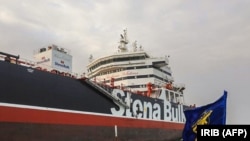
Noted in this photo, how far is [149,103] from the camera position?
2486cm

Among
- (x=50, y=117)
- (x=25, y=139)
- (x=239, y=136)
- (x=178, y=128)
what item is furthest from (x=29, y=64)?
(x=178, y=128)

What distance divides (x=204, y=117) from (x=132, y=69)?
26.9 metres

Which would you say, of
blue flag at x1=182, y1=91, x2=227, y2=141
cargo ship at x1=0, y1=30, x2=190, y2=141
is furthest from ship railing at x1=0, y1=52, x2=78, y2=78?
blue flag at x1=182, y1=91, x2=227, y2=141

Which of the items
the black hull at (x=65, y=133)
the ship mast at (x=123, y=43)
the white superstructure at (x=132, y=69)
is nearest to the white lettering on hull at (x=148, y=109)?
the black hull at (x=65, y=133)

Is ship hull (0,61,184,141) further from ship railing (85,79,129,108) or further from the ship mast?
the ship mast

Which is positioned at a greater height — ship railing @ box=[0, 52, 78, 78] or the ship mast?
the ship mast

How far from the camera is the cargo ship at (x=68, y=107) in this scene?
14086 millimetres

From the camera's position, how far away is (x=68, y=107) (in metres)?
16.8

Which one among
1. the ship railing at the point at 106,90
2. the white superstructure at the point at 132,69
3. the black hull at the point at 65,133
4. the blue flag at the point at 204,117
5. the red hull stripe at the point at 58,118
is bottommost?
the black hull at the point at 65,133

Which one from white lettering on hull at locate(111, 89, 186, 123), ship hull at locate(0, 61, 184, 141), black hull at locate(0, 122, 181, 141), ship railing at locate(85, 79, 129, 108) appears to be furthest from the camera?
white lettering on hull at locate(111, 89, 186, 123)

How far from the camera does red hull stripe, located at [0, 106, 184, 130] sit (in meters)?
13.7

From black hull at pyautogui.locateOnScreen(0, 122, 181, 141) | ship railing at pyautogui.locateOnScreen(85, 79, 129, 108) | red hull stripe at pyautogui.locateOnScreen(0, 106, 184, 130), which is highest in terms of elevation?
ship railing at pyautogui.locateOnScreen(85, 79, 129, 108)

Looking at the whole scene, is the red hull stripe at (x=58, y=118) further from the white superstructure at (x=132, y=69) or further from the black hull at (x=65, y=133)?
the white superstructure at (x=132, y=69)

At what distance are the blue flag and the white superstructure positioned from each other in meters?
24.9
